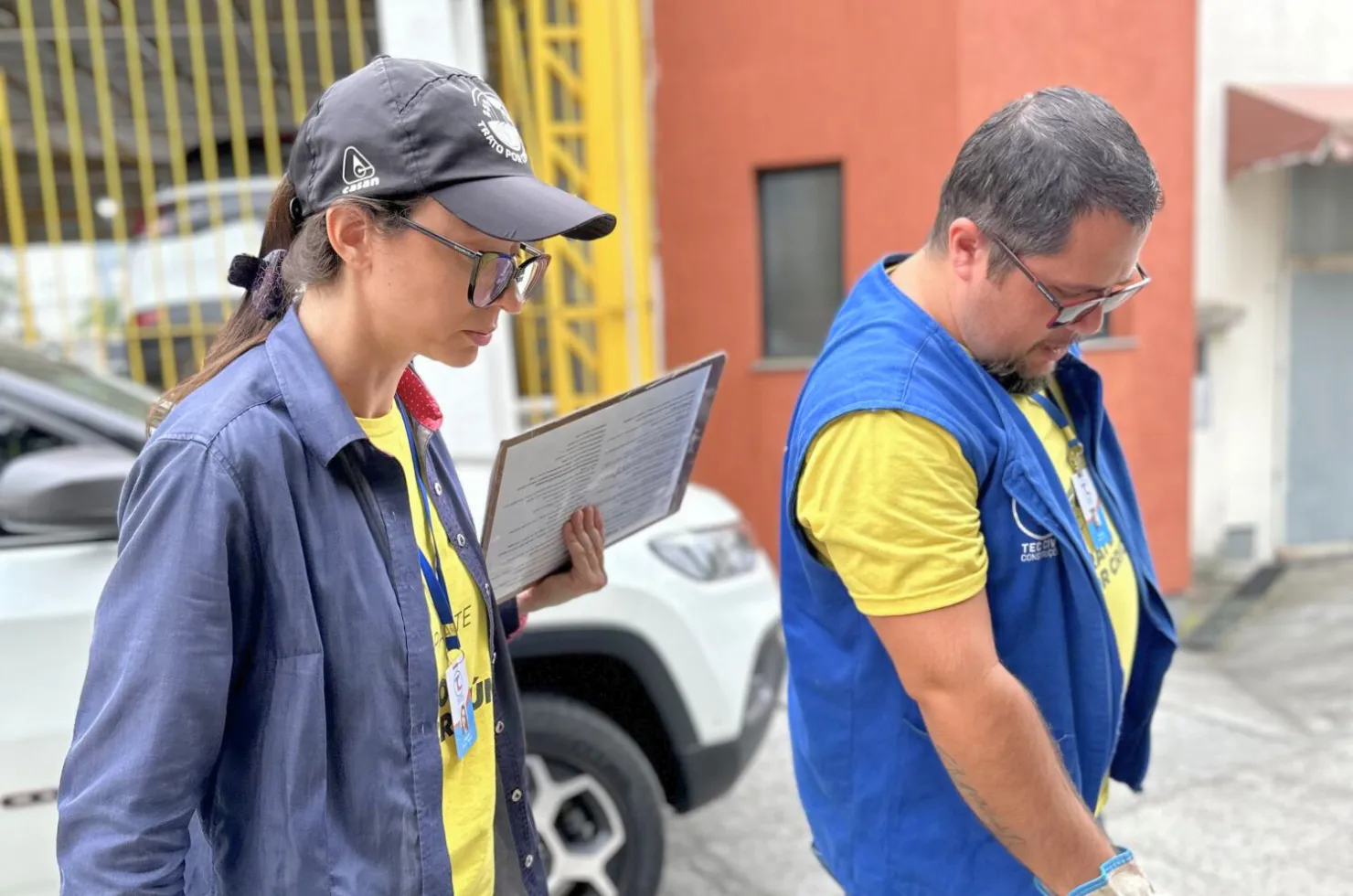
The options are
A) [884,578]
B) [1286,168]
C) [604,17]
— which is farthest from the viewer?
[1286,168]

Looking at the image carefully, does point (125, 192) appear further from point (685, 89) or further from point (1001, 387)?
point (1001, 387)

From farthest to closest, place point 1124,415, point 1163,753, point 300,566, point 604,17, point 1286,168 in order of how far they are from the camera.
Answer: point 1286,168, point 1124,415, point 604,17, point 1163,753, point 300,566

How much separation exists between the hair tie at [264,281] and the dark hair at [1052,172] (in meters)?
0.95

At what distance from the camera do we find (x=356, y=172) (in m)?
1.27

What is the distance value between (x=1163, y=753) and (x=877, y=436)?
387 centimetres

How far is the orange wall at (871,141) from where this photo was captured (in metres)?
6.12

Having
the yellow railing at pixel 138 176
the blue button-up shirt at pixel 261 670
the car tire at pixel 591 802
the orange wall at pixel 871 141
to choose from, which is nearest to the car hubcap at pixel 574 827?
the car tire at pixel 591 802

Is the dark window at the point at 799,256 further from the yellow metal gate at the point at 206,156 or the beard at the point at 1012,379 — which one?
the beard at the point at 1012,379

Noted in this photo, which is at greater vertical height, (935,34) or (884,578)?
(935,34)

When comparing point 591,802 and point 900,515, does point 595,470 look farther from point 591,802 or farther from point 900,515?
point 591,802

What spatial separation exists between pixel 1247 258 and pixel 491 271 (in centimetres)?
783

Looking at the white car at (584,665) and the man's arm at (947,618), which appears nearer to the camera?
the man's arm at (947,618)

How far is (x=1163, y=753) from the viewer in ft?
15.0

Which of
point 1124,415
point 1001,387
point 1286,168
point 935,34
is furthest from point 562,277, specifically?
point 1286,168
